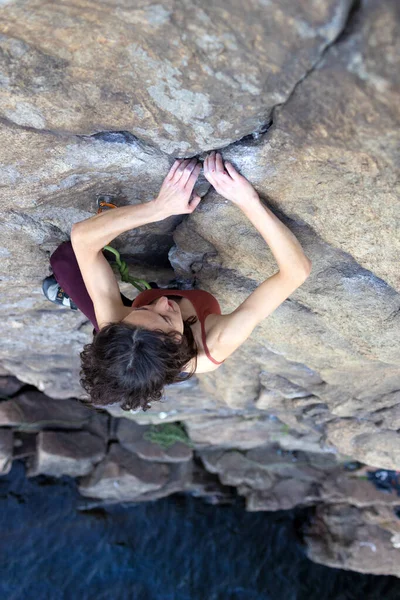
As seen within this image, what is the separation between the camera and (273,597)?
6.06 m

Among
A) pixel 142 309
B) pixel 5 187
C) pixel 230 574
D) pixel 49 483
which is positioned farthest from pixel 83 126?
pixel 230 574

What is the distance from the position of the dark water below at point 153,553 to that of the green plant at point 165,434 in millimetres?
815

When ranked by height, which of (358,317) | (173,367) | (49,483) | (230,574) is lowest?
(49,483)

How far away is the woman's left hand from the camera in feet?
7.71

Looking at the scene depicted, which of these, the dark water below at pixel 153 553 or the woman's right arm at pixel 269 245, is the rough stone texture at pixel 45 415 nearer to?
the dark water below at pixel 153 553

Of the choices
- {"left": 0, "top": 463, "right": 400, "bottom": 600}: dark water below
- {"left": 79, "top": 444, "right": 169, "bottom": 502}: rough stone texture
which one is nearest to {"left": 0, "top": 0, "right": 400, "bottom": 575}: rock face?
{"left": 79, "top": 444, "right": 169, "bottom": 502}: rough stone texture

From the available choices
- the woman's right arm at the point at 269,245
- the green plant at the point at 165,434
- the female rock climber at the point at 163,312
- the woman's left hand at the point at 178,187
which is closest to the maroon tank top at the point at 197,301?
the female rock climber at the point at 163,312

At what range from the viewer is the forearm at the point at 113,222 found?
2.42 m

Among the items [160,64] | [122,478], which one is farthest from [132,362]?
[122,478]

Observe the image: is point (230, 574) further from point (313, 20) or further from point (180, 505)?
point (313, 20)

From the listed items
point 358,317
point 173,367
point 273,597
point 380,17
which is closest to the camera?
point 380,17

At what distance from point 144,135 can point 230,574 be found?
565 centimetres

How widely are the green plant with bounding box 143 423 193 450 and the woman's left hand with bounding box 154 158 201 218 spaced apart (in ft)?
14.1

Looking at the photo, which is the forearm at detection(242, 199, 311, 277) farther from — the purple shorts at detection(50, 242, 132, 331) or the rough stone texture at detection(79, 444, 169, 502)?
the rough stone texture at detection(79, 444, 169, 502)
